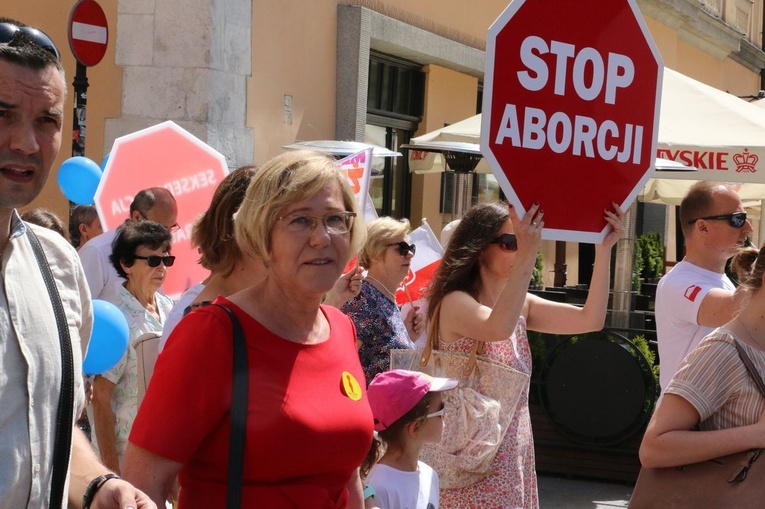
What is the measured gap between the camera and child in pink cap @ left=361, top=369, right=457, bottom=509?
3.74 metres

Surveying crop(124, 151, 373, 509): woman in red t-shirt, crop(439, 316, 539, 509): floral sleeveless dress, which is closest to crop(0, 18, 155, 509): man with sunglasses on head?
crop(124, 151, 373, 509): woman in red t-shirt

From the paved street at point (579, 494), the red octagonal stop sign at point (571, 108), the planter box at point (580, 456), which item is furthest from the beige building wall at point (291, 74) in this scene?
the red octagonal stop sign at point (571, 108)

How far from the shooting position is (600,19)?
3.50 metres

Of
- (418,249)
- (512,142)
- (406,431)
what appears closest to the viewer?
(512,142)

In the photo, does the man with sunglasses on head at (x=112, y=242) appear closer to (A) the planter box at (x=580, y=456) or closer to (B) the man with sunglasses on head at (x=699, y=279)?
(B) the man with sunglasses on head at (x=699, y=279)

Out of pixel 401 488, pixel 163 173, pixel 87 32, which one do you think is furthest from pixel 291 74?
pixel 401 488

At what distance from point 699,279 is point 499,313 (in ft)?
5.90

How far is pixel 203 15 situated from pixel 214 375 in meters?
7.61

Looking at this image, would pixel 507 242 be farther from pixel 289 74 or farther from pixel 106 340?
pixel 289 74

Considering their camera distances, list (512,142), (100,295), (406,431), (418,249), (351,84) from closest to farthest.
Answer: (512,142), (406,431), (100,295), (418,249), (351,84)

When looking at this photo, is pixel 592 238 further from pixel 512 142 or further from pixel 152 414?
pixel 152 414

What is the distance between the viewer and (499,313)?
12.5 feet

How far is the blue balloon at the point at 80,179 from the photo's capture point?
6855mm

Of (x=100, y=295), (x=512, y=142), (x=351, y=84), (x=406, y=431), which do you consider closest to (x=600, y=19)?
(x=512, y=142)
